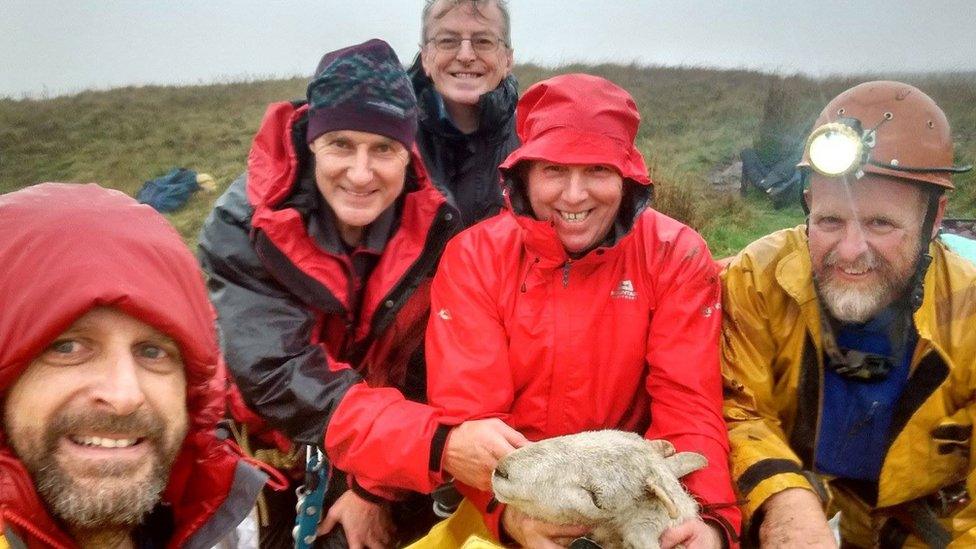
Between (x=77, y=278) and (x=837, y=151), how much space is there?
329 centimetres

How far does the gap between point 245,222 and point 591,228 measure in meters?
1.86

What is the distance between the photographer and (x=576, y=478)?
2.44m

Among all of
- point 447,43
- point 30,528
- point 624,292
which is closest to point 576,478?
point 624,292

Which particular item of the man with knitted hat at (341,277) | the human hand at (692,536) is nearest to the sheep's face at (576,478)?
the human hand at (692,536)

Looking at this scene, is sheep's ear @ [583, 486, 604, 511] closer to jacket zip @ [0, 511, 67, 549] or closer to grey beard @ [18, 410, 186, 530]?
grey beard @ [18, 410, 186, 530]

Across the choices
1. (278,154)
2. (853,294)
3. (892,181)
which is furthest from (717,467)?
(278,154)

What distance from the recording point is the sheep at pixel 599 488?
244 cm

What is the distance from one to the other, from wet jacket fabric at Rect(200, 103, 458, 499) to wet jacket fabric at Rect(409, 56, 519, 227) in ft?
3.46

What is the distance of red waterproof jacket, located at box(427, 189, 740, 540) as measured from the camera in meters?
3.32

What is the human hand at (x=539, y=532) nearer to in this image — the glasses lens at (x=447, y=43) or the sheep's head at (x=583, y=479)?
the sheep's head at (x=583, y=479)

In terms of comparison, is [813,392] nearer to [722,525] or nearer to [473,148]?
[722,525]

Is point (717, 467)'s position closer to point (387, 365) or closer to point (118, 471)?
point (387, 365)

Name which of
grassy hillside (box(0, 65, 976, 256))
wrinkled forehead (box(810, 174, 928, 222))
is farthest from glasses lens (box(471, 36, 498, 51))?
grassy hillside (box(0, 65, 976, 256))

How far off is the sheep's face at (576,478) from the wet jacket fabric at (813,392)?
108 cm
